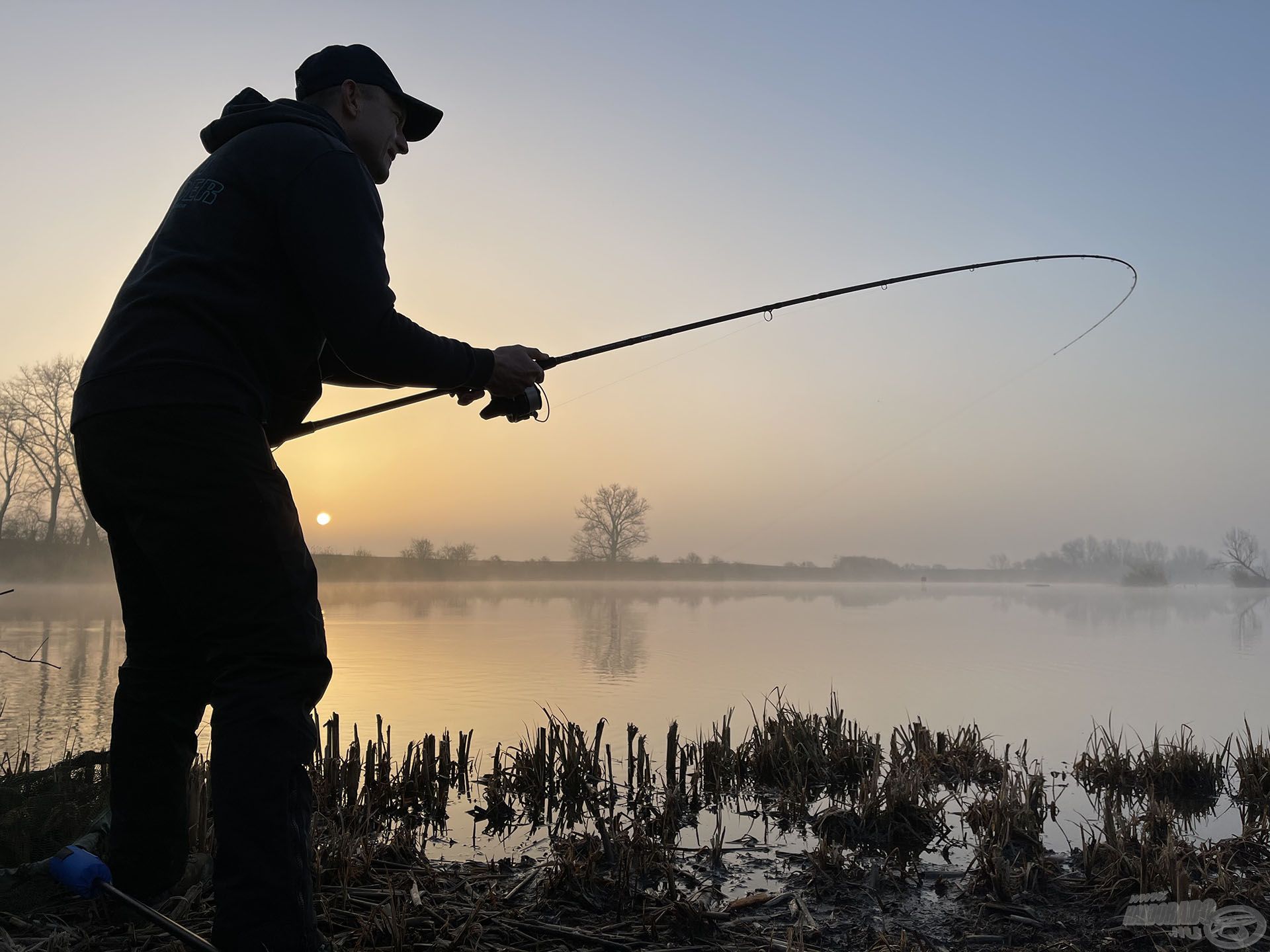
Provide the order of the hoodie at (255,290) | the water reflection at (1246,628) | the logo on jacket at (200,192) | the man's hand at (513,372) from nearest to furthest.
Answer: the hoodie at (255,290), the logo on jacket at (200,192), the man's hand at (513,372), the water reflection at (1246,628)

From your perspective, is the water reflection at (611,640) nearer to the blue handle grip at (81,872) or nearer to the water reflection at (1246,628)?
the blue handle grip at (81,872)

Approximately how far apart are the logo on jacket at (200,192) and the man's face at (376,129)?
1.74ft

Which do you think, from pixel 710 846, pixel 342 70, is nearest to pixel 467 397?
pixel 342 70

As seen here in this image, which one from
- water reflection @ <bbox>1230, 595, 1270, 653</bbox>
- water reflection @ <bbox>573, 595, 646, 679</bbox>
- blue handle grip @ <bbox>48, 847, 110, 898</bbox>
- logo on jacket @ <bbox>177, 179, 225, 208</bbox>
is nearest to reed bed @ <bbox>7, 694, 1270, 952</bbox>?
blue handle grip @ <bbox>48, 847, 110, 898</bbox>

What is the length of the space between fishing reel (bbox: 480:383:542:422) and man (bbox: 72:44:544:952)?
1.24ft

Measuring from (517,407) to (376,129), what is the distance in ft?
3.27

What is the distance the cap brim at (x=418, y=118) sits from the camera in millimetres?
2885

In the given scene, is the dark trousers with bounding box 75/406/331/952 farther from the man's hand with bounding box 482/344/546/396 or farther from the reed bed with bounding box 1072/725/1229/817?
the reed bed with bounding box 1072/725/1229/817

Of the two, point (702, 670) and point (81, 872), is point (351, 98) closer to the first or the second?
point (81, 872)

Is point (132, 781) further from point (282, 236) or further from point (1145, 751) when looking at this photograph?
point (1145, 751)

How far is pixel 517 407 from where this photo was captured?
3.01 metres

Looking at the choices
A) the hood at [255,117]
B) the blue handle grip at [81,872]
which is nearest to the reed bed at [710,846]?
the blue handle grip at [81,872]

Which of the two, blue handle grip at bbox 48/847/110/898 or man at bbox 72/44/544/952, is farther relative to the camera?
blue handle grip at bbox 48/847/110/898

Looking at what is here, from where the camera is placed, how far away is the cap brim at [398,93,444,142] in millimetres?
2885
